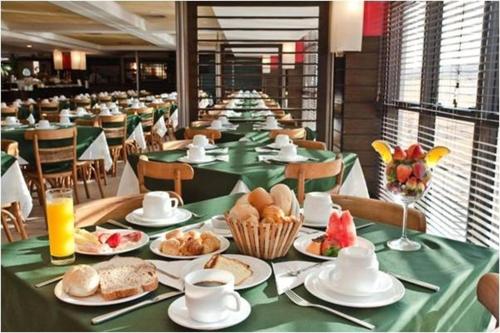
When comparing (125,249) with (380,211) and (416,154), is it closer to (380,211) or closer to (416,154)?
(416,154)

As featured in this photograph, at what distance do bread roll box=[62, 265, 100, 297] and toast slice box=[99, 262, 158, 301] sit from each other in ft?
0.07

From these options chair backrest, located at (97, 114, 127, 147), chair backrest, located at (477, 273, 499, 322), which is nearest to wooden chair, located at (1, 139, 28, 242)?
chair backrest, located at (97, 114, 127, 147)

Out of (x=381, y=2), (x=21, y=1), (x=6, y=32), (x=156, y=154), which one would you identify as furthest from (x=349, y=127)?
(x=6, y=32)

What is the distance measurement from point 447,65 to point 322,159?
4.00 ft

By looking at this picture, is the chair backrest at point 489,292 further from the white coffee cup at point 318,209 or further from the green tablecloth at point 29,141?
the green tablecloth at point 29,141

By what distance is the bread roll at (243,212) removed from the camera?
4.44 feet

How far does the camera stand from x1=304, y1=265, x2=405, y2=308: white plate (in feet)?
3.55

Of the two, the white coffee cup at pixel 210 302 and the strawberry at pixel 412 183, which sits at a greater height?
the strawberry at pixel 412 183

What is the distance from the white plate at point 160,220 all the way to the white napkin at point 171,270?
0.32 metres

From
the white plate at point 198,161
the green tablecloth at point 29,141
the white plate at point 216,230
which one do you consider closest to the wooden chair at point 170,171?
the white plate at point 198,161

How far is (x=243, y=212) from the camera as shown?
1.37 meters

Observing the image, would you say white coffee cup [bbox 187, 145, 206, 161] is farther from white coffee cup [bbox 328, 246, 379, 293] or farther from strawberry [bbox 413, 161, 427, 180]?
white coffee cup [bbox 328, 246, 379, 293]

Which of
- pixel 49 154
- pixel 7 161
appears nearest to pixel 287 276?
pixel 7 161

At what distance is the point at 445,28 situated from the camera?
3.67 metres
